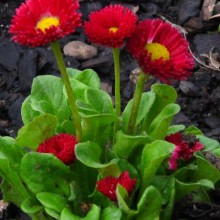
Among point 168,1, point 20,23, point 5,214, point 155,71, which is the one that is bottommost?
point 5,214

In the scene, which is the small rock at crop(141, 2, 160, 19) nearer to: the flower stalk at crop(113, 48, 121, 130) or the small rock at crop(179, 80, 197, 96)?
the small rock at crop(179, 80, 197, 96)

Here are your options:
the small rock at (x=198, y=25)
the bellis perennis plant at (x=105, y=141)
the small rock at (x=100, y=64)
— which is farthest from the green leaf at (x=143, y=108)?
the small rock at (x=198, y=25)

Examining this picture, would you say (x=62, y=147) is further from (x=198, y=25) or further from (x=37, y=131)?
(x=198, y=25)

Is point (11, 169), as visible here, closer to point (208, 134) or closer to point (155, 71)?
point (155, 71)

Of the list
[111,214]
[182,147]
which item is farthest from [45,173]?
[182,147]

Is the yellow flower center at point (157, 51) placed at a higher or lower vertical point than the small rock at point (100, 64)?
higher

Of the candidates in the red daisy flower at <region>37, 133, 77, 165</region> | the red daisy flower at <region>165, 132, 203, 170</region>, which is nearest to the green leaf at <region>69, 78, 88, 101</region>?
the red daisy flower at <region>37, 133, 77, 165</region>

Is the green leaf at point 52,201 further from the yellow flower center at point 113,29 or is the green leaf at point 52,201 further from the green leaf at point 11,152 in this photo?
the yellow flower center at point 113,29

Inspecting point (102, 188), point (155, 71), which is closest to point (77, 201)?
point (102, 188)
